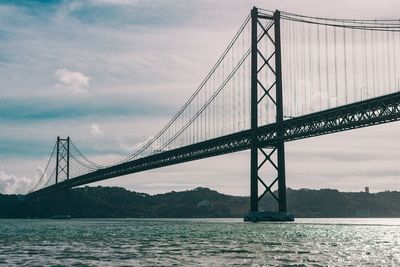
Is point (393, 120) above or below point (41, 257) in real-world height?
above

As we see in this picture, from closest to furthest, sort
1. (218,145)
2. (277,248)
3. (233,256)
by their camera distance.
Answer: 1. (233,256)
2. (277,248)
3. (218,145)

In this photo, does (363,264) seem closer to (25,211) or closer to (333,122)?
(333,122)

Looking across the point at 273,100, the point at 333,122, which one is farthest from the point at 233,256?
the point at 273,100

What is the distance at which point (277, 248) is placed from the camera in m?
34.2

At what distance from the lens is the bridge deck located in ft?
202

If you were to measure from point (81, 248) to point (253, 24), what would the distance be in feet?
175

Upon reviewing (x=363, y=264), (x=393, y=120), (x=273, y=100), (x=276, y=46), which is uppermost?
(x=276, y=46)

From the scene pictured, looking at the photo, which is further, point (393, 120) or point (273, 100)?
point (273, 100)

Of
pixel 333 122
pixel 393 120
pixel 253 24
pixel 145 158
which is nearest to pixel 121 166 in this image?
pixel 145 158

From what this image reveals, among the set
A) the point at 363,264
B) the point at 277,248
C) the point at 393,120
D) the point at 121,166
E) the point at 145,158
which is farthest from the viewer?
the point at 121,166

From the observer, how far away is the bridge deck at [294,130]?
61.7m

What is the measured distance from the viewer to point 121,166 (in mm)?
110062

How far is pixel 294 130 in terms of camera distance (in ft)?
244

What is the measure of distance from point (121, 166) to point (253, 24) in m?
37.5
